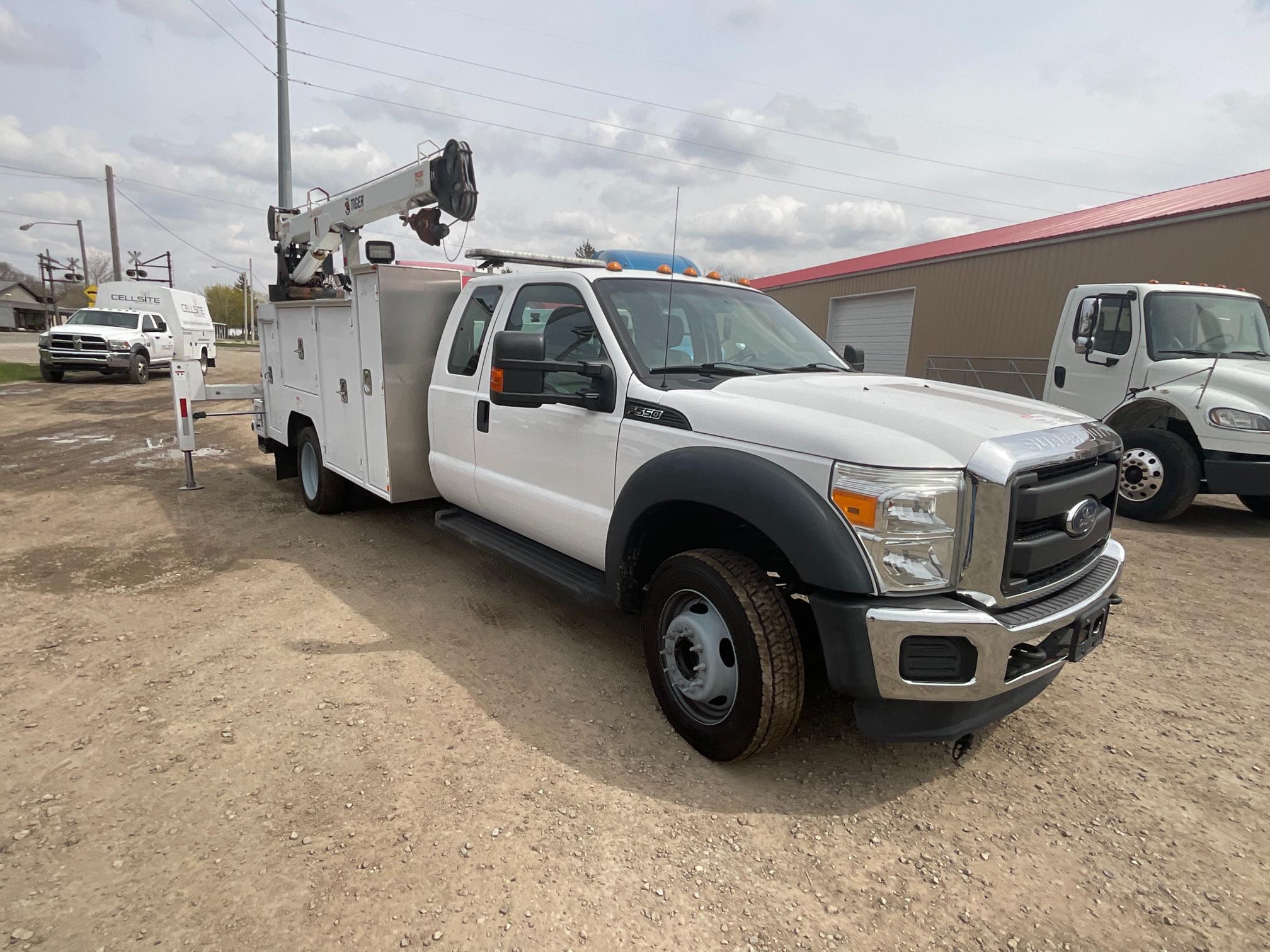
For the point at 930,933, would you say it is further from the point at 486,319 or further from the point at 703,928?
the point at 486,319

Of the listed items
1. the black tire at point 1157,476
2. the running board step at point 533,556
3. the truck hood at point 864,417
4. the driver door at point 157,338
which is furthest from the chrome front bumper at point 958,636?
the driver door at point 157,338

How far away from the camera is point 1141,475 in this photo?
6.68m

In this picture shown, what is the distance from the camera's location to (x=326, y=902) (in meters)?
2.09

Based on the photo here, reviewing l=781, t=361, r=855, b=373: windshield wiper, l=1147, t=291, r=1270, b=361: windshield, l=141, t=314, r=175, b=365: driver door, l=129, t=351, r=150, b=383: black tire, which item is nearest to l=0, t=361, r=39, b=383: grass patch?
l=129, t=351, r=150, b=383: black tire

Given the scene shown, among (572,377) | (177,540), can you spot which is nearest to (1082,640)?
(572,377)

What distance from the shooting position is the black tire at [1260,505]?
699cm

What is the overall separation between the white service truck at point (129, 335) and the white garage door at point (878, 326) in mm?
16204

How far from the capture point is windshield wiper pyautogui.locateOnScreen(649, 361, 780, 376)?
3182mm

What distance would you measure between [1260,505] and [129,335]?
22.9 metres

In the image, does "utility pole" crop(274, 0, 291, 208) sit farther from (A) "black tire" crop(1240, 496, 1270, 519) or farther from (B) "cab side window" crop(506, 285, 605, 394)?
(A) "black tire" crop(1240, 496, 1270, 519)

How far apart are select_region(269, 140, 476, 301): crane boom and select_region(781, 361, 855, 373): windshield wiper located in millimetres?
3148

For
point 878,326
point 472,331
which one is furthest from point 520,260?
point 878,326

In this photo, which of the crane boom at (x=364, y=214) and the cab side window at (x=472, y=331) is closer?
the cab side window at (x=472, y=331)

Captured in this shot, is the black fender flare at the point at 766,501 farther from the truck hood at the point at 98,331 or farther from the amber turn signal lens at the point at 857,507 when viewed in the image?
the truck hood at the point at 98,331
